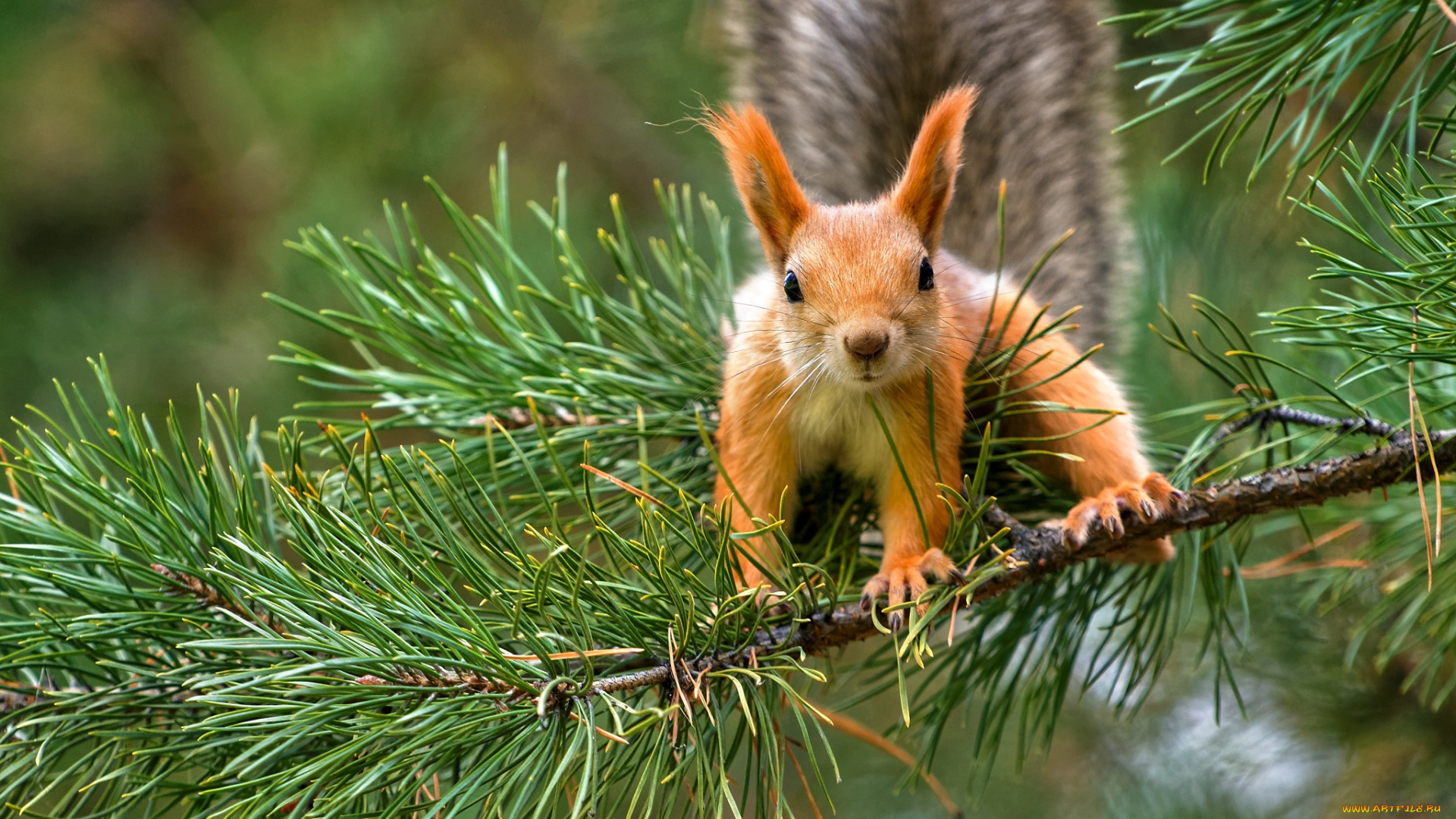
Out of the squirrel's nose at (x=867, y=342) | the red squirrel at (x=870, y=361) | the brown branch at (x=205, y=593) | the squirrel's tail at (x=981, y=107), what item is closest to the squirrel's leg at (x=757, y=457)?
the red squirrel at (x=870, y=361)

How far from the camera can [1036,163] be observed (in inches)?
50.4

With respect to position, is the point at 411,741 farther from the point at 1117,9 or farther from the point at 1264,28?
the point at 1117,9

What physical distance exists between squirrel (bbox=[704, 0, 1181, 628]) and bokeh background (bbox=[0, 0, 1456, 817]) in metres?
0.48

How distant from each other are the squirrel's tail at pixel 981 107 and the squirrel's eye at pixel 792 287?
0.46 meters

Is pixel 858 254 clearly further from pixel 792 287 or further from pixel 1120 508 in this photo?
pixel 1120 508

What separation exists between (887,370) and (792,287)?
4.2 inches

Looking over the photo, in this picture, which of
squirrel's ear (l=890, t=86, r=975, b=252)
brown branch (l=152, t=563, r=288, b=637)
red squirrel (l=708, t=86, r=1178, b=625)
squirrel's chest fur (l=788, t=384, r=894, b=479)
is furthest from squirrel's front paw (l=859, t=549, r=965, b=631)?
brown branch (l=152, t=563, r=288, b=637)

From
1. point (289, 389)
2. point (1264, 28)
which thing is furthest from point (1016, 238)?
point (289, 389)

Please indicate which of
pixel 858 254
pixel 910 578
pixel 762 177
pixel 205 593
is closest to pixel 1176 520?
pixel 910 578

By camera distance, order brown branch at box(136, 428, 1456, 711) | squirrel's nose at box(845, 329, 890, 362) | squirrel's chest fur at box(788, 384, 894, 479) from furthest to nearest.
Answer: squirrel's chest fur at box(788, 384, 894, 479) → squirrel's nose at box(845, 329, 890, 362) → brown branch at box(136, 428, 1456, 711)

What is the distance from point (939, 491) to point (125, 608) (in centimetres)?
57

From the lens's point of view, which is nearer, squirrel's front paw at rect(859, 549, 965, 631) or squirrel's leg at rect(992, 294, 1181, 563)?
squirrel's front paw at rect(859, 549, 965, 631)

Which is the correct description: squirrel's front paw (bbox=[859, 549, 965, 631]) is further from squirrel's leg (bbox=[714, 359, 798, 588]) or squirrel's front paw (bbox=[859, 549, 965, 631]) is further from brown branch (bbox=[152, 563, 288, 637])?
brown branch (bbox=[152, 563, 288, 637])

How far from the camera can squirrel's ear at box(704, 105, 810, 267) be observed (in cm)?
81
